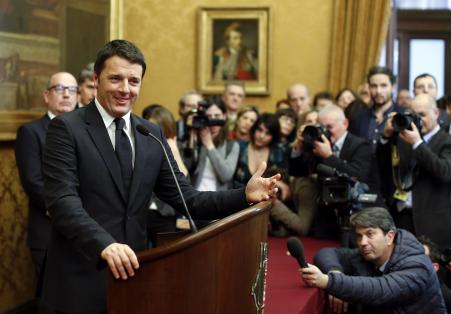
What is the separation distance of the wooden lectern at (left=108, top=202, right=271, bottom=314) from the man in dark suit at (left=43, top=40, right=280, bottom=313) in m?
0.38

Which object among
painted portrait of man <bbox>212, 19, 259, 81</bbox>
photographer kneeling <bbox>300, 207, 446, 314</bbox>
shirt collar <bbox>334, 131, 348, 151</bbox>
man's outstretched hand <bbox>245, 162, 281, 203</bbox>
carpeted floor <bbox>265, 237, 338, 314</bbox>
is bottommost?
carpeted floor <bbox>265, 237, 338, 314</bbox>

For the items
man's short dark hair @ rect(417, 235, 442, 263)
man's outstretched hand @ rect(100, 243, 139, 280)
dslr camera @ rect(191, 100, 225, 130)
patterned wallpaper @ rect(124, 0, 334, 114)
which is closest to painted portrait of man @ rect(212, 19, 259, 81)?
patterned wallpaper @ rect(124, 0, 334, 114)

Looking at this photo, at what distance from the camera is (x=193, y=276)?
7.07 ft

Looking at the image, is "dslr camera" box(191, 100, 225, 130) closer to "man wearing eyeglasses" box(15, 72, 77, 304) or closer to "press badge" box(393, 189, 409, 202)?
"man wearing eyeglasses" box(15, 72, 77, 304)

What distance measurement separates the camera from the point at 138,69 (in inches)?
101

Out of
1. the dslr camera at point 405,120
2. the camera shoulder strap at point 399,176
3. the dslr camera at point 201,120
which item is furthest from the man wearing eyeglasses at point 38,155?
the camera shoulder strap at point 399,176

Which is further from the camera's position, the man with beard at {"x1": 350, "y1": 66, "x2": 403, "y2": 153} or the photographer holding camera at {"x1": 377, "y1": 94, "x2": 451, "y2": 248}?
the man with beard at {"x1": 350, "y1": 66, "x2": 403, "y2": 153}

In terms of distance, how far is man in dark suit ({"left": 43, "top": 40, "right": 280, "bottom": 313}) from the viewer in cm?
253

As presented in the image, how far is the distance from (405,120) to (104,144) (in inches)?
131

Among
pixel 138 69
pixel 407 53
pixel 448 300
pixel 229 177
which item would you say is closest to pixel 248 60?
pixel 407 53

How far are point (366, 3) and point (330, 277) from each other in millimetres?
5738

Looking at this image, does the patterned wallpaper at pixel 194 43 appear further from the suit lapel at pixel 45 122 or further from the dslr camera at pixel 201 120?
the suit lapel at pixel 45 122

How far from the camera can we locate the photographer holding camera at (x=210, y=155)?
5.97 meters

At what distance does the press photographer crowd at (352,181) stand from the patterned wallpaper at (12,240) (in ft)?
2.65
